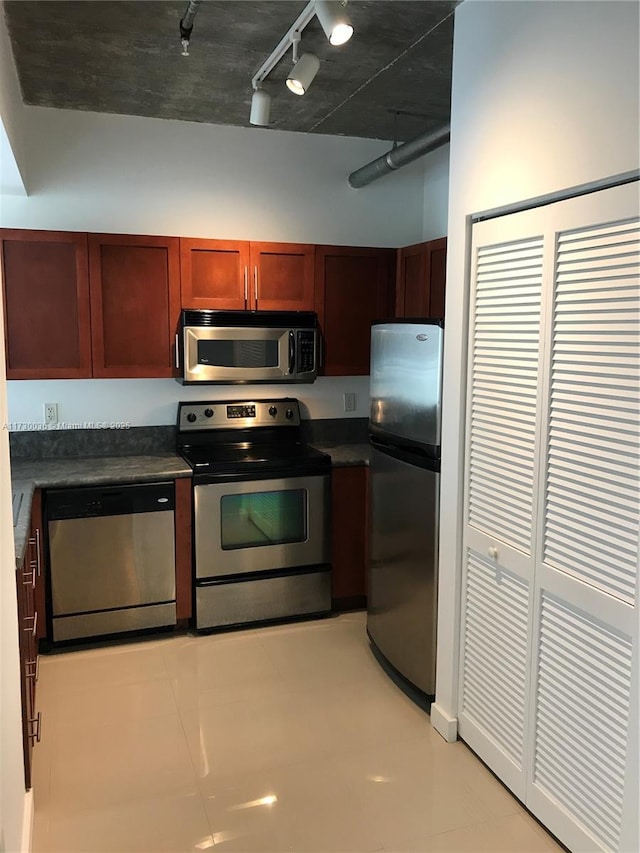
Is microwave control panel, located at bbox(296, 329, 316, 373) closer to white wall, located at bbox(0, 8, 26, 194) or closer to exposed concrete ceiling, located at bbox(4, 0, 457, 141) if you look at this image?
exposed concrete ceiling, located at bbox(4, 0, 457, 141)

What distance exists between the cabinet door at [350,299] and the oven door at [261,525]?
77 centimetres

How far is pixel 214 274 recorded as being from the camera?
11.8 feet

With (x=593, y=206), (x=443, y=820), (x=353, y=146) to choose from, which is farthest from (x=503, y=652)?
(x=353, y=146)

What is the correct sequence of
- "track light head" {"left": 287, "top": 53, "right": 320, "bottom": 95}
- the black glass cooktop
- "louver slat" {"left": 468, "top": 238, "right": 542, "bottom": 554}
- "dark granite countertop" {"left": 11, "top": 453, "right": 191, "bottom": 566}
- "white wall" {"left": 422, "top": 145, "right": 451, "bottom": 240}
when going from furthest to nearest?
"white wall" {"left": 422, "top": 145, "right": 451, "bottom": 240} < the black glass cooktop < "dark granite countertop" {"left": 11, "top": 453, "right": 191, "bottom": 566} < "track light head" {"left": 287, "top": 53, "right": 320, "bottom": 95} < "louver slat" {"left": 468, "top": 238, "right": 542, "bottom": 554}

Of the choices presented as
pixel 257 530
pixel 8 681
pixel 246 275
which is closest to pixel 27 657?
pixel 8 681

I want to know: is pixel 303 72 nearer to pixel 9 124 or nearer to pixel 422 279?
pixel 9 124

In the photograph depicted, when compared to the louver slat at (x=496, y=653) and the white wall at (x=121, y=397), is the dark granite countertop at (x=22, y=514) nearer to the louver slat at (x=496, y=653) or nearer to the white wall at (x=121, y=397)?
the white wall at (x=121, y=397)

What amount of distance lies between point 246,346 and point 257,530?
0.99 m

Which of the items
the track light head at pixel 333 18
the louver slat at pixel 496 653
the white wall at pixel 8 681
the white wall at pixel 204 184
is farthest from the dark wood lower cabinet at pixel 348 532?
the track light head at pixel 333 18

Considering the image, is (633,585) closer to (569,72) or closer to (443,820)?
(443,820)

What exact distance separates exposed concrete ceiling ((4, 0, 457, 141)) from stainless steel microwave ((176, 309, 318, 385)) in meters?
1.04

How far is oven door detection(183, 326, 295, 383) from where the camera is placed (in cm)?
355

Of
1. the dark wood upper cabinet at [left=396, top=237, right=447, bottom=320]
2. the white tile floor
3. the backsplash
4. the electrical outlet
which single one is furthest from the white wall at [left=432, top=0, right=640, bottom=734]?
the electrical outlet

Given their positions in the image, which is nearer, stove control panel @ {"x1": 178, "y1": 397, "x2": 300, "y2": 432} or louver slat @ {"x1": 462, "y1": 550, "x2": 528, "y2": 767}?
louver slat @ {"x1": 462, "y1": 550, "x2": 528, "y2": 767}
